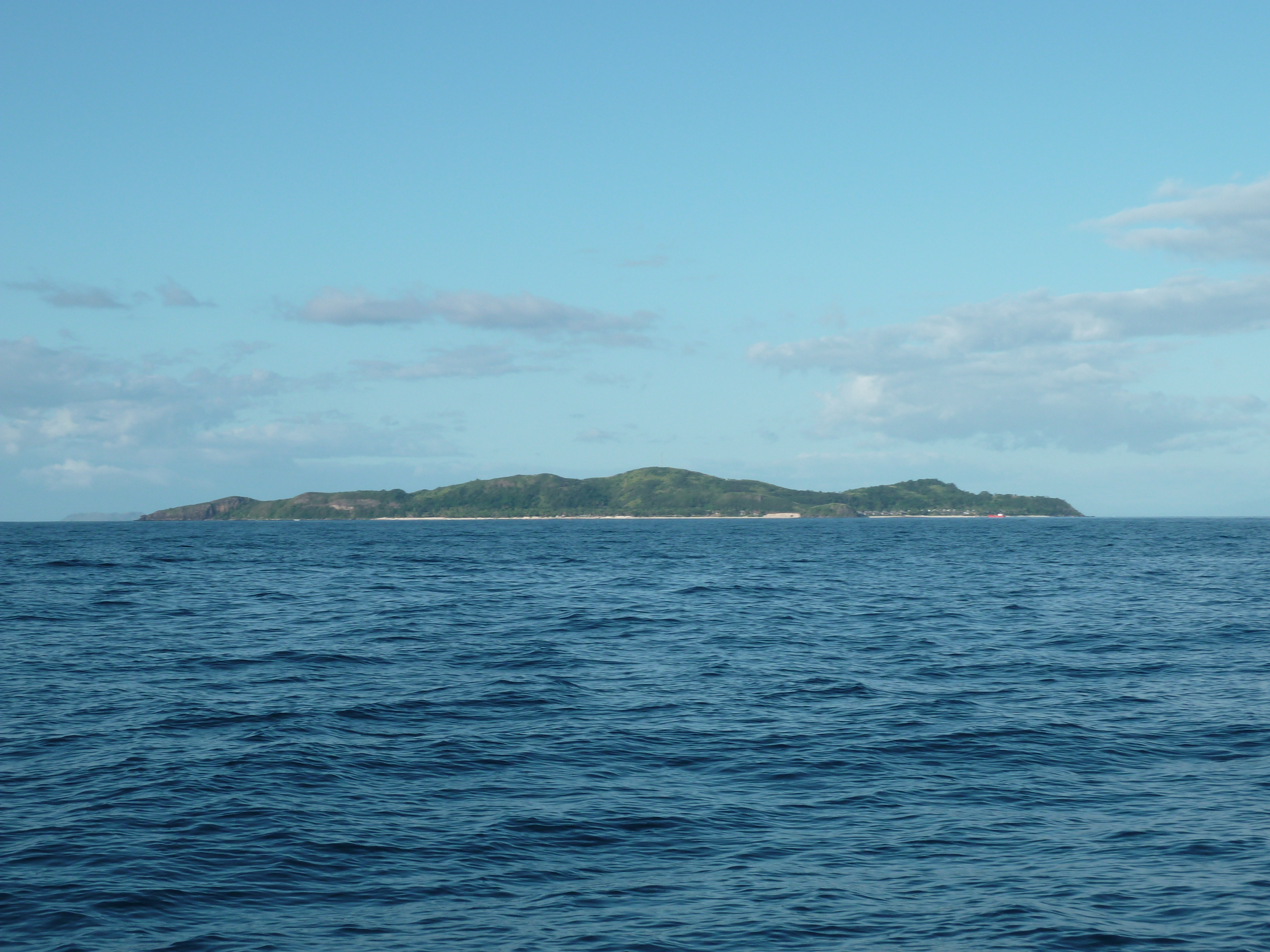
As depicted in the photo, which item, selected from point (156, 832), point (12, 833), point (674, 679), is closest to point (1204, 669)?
point (674, 679)

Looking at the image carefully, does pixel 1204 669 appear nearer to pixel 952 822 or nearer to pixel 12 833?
pixel 952 822

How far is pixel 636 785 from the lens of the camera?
22.7m

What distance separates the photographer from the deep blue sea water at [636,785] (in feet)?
51.2

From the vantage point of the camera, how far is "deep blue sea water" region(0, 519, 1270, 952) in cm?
1561

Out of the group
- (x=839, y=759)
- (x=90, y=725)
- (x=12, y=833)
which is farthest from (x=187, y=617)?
(x=839, y=759)

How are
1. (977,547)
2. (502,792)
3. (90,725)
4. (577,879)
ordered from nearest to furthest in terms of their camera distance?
(577,879), (502,792), (90,725), (977,547)

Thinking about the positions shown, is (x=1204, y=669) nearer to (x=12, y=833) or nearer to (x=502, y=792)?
(x=502, y=792)

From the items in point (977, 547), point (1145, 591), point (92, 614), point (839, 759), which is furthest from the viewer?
point (977, 547)

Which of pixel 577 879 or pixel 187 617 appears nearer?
pixel 577 879

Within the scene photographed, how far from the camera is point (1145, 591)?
237 feet

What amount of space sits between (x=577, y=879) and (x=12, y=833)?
35.9 ft

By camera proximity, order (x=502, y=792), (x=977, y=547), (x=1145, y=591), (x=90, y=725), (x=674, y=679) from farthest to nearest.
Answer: (x=977, y=547) → (x=1145, y=591) → (x=674, y=679) → (x=90, y=725) → (x=502, y=792)

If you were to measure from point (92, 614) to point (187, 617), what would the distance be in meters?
5.31

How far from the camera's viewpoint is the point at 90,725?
28547 millimetres
